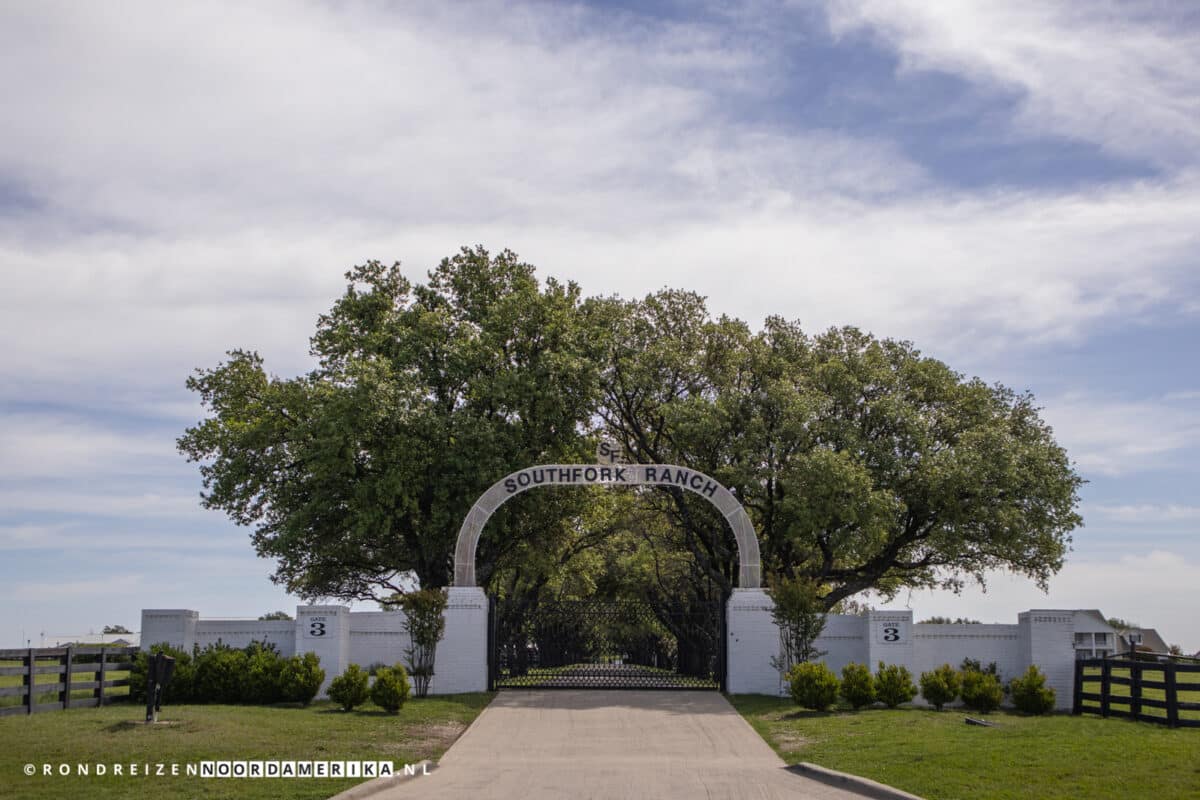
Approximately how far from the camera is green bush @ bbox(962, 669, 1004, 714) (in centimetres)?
2181

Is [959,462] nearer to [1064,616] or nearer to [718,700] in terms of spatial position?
[1064,616]

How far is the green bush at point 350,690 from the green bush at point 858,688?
928 cm

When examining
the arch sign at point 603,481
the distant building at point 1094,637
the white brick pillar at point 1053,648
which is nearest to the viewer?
the white brick pillar at point 1053,648

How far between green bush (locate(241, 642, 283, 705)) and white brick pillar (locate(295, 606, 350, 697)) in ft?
5.49

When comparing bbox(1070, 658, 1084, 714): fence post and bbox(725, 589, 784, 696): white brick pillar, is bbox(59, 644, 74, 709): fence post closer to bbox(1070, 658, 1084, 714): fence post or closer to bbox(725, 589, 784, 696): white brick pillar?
bbox(725, 589, 784, 696): white brick pillar

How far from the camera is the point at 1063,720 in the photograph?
1975 centimetres

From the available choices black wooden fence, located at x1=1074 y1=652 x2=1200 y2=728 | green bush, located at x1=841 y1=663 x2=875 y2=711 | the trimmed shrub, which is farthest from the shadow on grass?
the trimmed shrub

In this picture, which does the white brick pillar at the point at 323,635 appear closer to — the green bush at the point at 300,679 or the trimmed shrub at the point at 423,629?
the trimmed shrub at the point at 423,629

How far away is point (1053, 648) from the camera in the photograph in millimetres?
24109

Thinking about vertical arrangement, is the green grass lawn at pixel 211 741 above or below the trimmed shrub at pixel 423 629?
below

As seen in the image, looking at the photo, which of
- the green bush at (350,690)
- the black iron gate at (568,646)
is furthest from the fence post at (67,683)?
the black iron gate at (568,646)

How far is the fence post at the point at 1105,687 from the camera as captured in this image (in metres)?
21.5

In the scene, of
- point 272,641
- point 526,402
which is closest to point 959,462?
point 526,402

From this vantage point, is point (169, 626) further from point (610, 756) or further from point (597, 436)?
point (597, 436)
